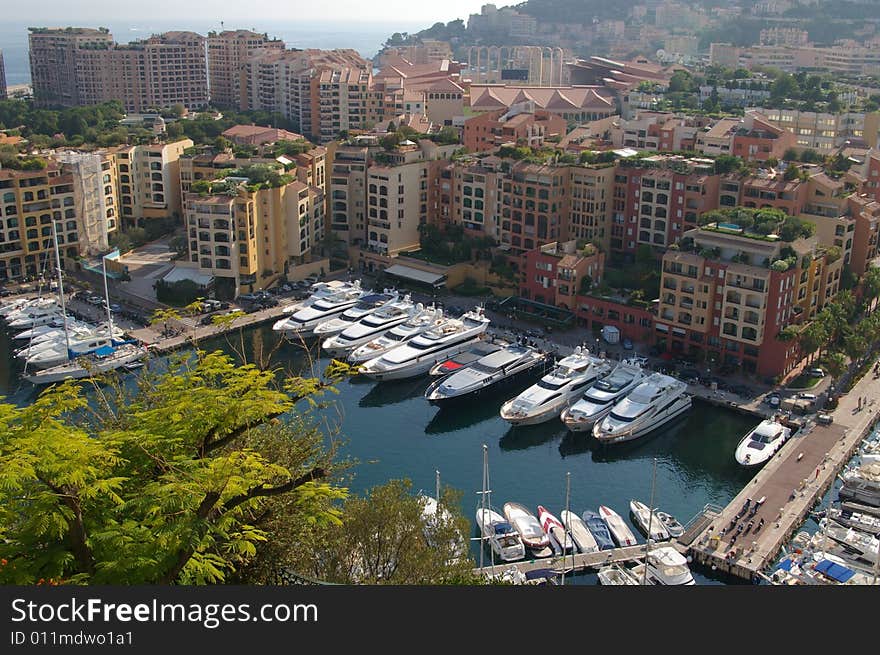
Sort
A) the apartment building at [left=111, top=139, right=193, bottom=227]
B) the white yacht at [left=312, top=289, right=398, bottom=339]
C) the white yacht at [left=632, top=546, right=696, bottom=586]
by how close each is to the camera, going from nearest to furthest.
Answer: the white yacht at [left=632, top=546, right=696, bottom=586] < the white yacht at [left=312, top=289, right=398, bottom=339] < the apartment building at [left=111, top=139, right=193, bottom=227]

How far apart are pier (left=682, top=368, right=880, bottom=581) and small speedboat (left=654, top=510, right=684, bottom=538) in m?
0.48

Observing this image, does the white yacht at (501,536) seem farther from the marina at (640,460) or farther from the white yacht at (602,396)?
the white yacht at (602,396)

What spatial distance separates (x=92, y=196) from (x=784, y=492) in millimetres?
33955

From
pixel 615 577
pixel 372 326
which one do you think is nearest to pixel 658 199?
pixel 372 326

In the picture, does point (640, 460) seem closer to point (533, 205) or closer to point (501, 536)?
point (501, 536)

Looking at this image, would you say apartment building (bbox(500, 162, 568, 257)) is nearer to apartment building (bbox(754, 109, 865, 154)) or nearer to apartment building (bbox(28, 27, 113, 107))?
apartment building (bbox(754, 109, 865, 154))

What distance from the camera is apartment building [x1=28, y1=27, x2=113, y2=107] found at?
269 ft

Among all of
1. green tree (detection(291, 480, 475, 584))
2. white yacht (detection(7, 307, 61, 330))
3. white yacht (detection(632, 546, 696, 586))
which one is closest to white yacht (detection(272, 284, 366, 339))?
white yacht (detection(7, 307, 61, 330))

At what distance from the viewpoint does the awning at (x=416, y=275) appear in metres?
41.4

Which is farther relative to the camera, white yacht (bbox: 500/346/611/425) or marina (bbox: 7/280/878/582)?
white yacht (bbox: 500/346/611/425)

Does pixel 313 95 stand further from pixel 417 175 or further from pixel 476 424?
pixel 476 424

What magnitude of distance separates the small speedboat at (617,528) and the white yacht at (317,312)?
1602 cm

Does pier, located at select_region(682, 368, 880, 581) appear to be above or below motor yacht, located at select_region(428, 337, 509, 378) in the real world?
below

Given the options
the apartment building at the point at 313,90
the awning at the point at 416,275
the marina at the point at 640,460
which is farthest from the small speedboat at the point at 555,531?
the apartment building at the point at 313,90
